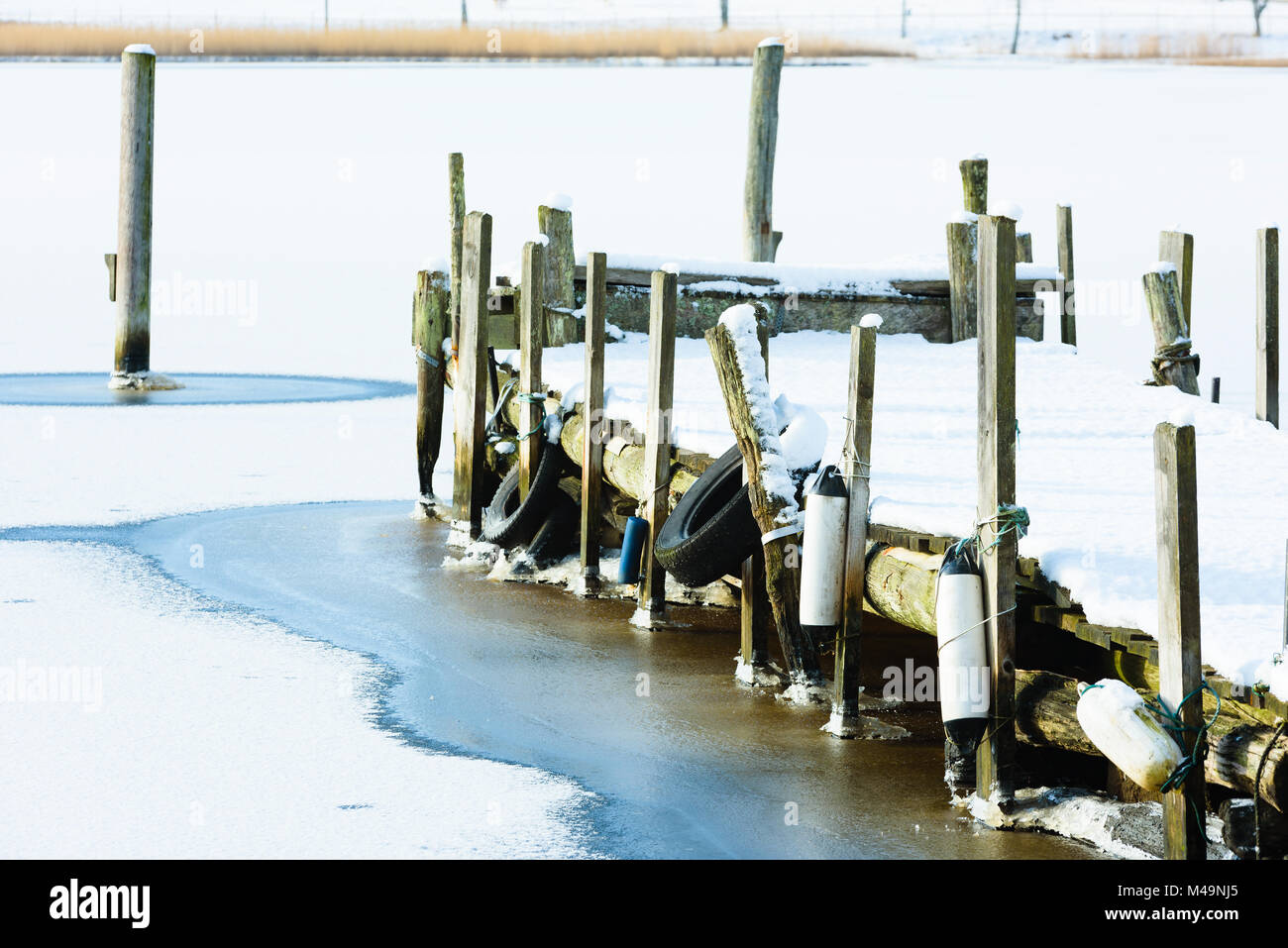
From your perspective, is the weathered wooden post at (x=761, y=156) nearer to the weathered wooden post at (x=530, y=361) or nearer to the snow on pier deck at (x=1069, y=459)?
the snow on pier deck at (x=1069, y=459)

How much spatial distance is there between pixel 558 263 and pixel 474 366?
200 centimetres

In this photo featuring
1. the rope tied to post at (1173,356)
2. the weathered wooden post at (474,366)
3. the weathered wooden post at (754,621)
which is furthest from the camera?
the rope tied to post at (1173,356)

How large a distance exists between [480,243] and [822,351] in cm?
306

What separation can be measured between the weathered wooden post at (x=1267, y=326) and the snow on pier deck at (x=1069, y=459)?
1.44 metres

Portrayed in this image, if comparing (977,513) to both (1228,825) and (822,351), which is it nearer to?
(1228,825)

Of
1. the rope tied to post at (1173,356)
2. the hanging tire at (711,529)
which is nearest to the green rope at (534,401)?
the hanging tire at (711,529)

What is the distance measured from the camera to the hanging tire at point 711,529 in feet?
25.6

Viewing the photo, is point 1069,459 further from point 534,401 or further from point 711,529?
point 534,401

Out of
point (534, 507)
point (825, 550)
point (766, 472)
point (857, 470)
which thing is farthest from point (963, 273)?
point (825, 550)

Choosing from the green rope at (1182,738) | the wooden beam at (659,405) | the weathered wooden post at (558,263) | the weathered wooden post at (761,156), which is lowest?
the green rope at (1182,738)
